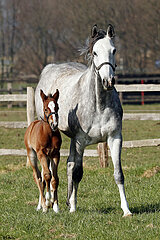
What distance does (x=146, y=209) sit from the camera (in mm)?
6602

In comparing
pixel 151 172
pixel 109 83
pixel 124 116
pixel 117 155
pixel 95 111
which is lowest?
pixel 151 172

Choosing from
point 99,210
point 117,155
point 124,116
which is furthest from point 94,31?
point 124,116

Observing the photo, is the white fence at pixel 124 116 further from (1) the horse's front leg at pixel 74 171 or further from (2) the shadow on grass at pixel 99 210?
(2) the shadow on grass at pixel 99 210

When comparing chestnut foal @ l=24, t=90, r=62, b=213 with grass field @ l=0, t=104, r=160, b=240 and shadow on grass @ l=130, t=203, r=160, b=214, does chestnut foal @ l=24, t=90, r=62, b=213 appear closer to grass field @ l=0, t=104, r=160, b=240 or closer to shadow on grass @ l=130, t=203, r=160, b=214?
grass field @ l=0, t=104, r=160, b=240

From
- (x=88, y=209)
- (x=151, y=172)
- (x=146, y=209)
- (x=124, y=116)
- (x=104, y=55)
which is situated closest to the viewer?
(x=104, y=55)

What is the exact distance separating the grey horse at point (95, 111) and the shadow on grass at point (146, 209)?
1.10ft

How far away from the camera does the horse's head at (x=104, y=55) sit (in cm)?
575

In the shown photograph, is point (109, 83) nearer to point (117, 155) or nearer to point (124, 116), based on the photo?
point (117, 155)

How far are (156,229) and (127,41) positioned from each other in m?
39.0

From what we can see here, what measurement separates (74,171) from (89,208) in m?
0.57

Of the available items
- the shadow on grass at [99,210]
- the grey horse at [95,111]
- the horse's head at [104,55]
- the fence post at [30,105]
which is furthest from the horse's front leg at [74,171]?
the fence post at [30,105]

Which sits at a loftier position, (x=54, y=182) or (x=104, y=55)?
(x=104, y=55)

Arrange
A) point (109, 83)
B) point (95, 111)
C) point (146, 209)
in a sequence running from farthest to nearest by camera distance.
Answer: point (146, 209) < point (95, 111) < point (109, 83)

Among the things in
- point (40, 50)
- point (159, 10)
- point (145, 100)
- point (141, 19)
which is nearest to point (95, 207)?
point (145, 100)
